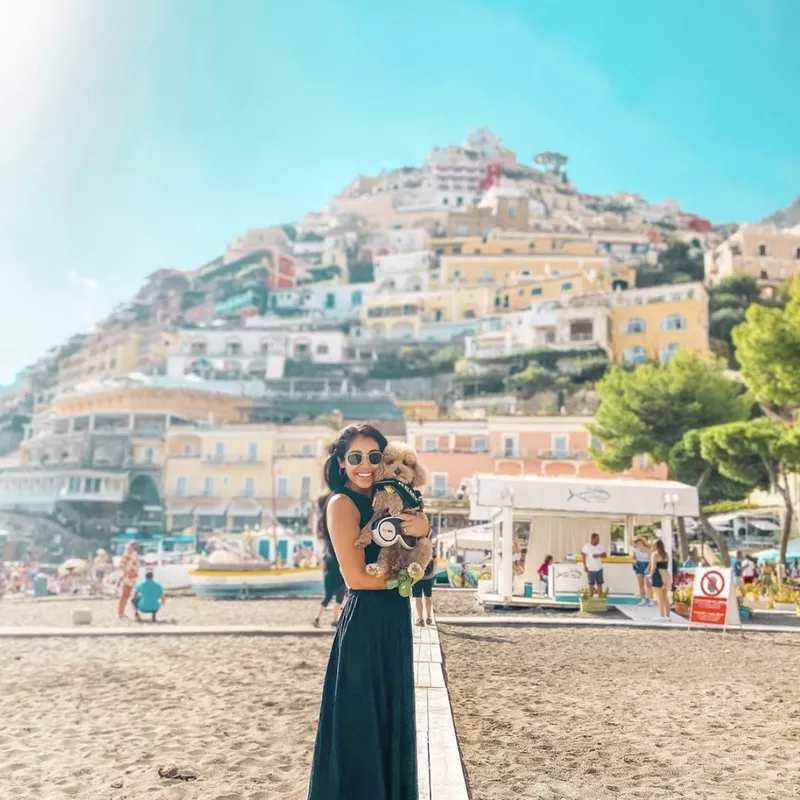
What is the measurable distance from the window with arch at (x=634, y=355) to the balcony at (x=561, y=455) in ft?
46.1

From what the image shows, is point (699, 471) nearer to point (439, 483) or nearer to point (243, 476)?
point (439, 483)

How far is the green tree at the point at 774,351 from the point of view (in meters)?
15.4

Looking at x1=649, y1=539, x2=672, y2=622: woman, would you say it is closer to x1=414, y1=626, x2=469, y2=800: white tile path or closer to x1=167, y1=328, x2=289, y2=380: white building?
x1=414, y1=626, x2=469, y2=800: white tile path

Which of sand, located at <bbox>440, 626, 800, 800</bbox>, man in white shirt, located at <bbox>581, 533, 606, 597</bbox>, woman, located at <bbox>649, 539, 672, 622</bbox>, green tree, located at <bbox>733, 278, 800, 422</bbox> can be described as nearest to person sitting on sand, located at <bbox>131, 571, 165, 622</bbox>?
sand, located at <bbox>440, 626, 800, 800</bbox>

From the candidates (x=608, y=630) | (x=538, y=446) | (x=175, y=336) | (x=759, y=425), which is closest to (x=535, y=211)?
(x=175, y=336)

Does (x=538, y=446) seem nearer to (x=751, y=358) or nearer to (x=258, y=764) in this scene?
(x=751, y=358)

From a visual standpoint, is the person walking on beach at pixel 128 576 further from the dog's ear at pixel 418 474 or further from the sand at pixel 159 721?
the dog's ear at pixel 418 474

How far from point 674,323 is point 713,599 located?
137 feet

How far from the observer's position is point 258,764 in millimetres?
4793

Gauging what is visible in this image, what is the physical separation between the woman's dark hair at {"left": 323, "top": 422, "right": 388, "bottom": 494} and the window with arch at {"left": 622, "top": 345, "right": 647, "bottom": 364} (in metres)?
49.2

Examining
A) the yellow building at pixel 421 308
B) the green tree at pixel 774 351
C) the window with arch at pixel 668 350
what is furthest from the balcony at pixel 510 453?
the yellow building at pixel 421 308

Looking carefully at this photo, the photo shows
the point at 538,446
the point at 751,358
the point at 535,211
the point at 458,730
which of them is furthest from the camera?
the point at 535,211

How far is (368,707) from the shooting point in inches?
127

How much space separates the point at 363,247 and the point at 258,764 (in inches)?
3607
